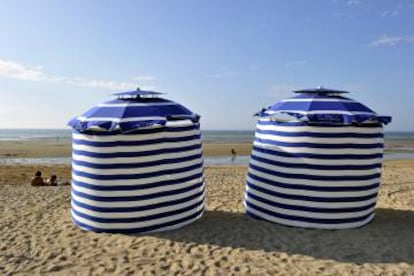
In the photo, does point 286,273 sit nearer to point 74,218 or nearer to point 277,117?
point 277,117

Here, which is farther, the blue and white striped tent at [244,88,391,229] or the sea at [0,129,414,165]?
the sea at [0,129,414,165]

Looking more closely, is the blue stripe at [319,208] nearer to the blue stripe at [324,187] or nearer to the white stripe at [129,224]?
the blue stripe at [324,187]

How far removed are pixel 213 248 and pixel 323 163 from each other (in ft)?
8.11

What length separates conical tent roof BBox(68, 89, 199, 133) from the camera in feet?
24.1

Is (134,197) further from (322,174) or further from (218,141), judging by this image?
(218,141)

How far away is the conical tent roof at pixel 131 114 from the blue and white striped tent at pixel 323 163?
178 centimetres

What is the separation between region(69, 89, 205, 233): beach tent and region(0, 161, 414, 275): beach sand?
297 mm

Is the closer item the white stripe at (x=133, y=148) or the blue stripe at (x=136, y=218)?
the white stripe at (x=133, y=148)

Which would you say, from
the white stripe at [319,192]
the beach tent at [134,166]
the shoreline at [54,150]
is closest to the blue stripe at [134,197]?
the beach tent at [134,166]

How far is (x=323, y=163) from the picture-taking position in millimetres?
7738

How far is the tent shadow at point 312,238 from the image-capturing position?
6887mm

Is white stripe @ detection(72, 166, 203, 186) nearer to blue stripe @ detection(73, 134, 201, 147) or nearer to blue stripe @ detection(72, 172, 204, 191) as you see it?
blue stripe @ detection(72, 172, 204, 191)

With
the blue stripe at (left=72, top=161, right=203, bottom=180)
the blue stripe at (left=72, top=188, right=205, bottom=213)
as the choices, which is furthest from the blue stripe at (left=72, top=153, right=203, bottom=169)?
the blue stripe at (left=72, top=188, right=205, bottom=213)

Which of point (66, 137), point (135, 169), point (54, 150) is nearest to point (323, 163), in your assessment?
point (135, 169)
